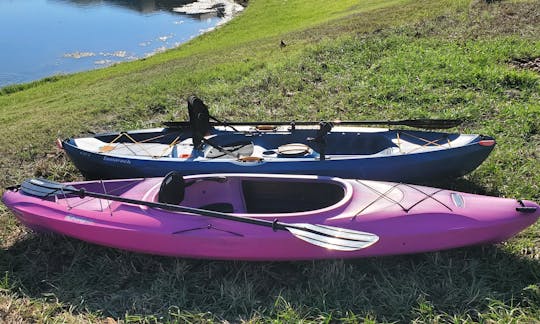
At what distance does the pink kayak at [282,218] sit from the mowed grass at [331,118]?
220 millimetres

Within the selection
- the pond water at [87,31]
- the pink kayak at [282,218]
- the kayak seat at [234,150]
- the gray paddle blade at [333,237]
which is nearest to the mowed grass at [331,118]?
the pink kayak at [282,218]

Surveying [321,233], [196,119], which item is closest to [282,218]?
[321,233]

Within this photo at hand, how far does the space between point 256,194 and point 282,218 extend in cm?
101

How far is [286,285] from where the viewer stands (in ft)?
14.0

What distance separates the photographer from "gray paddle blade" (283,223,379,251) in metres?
3.85

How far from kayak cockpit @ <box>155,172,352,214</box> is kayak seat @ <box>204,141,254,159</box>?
0.69m

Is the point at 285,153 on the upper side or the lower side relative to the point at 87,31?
lower

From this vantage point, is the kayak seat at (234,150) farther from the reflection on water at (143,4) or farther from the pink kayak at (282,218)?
the reflection on water at (143,4)

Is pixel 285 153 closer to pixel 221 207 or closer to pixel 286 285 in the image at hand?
pixel 221 207

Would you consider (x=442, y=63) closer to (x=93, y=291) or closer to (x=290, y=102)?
(x=290, y=102)

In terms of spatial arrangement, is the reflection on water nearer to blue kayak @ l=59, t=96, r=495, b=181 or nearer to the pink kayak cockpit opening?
blue kayak @ l=59, t=96, r=495, b=181

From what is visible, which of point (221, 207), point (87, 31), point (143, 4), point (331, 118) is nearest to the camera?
point (221, 207)

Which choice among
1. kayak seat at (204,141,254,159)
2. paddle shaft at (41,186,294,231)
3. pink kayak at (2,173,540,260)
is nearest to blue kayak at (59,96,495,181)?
kayak seat at (204,141,254,159)

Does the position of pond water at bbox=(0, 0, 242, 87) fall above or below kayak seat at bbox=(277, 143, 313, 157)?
above
